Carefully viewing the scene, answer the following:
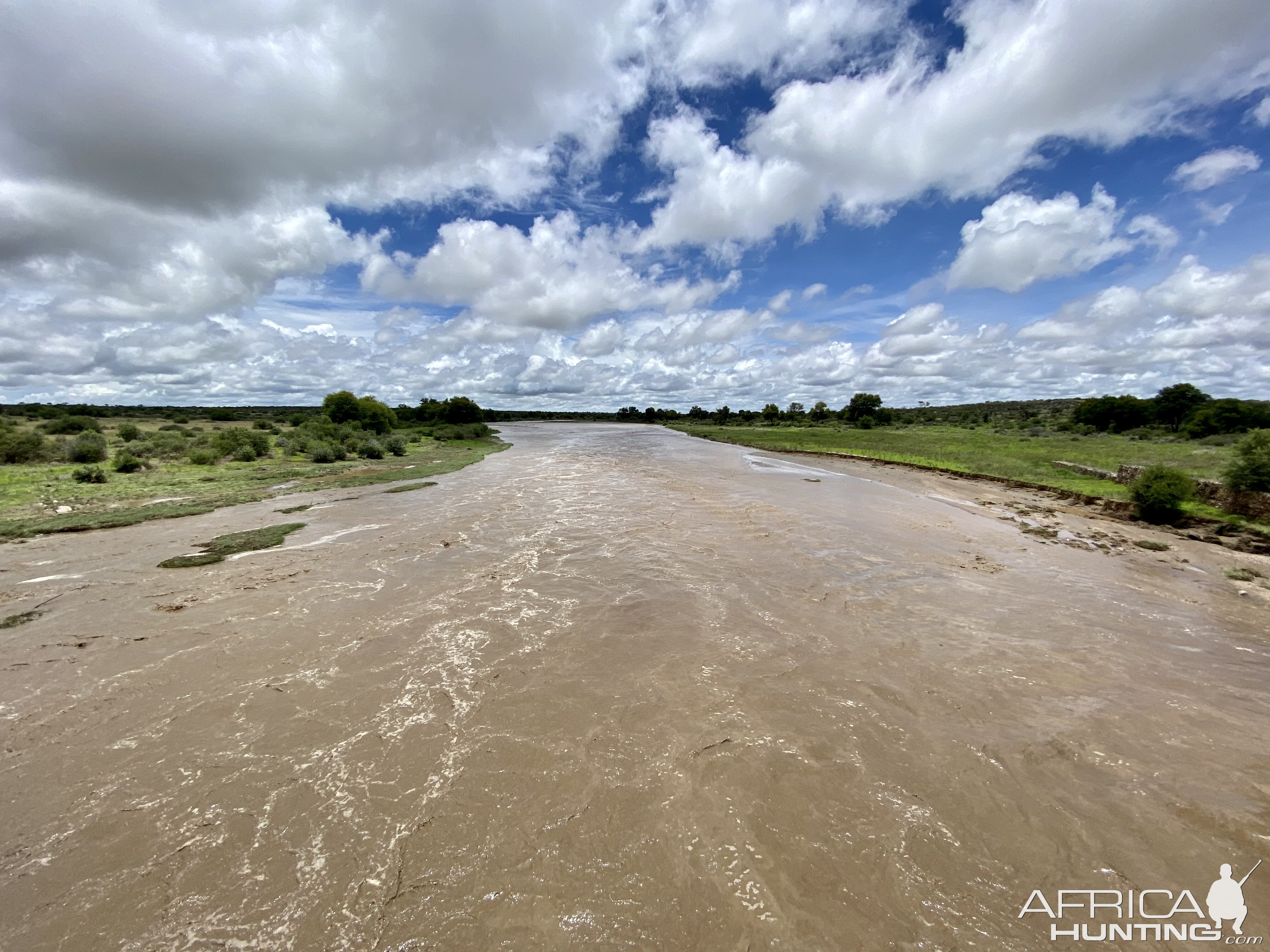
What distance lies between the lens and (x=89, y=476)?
16.5 meters

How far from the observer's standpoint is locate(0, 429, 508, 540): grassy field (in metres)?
12.3

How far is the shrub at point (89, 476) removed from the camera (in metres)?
16.5

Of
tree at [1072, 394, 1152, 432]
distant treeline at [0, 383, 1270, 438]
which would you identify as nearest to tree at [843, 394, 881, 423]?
distant treeline at [0, 383, 1270, 438]

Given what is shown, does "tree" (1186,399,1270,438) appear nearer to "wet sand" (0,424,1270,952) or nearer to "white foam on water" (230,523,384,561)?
"wet sand" (0,424,1270,952)

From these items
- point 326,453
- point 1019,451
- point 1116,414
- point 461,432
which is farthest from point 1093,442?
point 461,432

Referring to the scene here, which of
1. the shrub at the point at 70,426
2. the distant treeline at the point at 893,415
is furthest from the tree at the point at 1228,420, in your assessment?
the shrub at the point at 70,426

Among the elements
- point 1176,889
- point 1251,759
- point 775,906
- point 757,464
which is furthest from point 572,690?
point 757,464

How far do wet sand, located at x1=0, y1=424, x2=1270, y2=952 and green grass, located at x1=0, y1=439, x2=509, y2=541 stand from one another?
3.57 metres

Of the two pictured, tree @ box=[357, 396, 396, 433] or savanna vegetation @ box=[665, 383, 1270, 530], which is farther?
tree @ box=[357, 396, 396, 433]

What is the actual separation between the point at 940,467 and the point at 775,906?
32.0 meters

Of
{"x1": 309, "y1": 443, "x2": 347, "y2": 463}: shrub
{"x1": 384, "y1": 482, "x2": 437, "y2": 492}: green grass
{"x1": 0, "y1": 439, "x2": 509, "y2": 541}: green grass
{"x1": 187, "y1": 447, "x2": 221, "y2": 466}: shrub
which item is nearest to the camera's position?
{"x1": 0, "y1": 439, "x2": 509, "y2": 541}: green grass

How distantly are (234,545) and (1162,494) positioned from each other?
25582 millimetres

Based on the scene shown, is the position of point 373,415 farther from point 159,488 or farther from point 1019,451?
point 1019,451

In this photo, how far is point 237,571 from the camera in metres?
9.13
